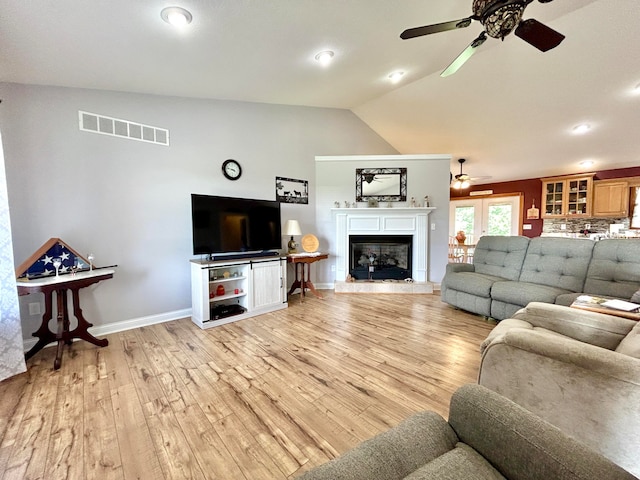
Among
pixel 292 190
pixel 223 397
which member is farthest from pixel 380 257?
pixel 223 397

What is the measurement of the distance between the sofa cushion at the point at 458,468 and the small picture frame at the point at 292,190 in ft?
12.7

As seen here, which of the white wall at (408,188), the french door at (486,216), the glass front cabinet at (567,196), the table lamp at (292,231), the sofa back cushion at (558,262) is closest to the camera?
the sofa back cushion at (558,262)

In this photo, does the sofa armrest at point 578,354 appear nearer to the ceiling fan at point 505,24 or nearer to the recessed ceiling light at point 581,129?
the ceiling fan at point 505,24

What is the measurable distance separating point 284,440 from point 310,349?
1034 millimetres

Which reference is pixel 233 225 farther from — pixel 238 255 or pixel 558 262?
pixel 558 262

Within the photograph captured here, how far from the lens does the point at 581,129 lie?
14.1 ft

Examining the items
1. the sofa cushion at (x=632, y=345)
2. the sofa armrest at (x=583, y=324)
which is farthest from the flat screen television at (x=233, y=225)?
the sofa cushion at (x=632, y=345)

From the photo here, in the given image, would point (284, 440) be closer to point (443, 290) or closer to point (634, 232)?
point (443, 290)

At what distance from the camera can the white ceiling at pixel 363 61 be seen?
1996 mm

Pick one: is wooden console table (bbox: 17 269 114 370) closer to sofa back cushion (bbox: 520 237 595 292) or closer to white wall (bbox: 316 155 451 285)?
white wall (bbox: 316 155 451 285)

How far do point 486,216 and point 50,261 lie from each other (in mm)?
→ 9069

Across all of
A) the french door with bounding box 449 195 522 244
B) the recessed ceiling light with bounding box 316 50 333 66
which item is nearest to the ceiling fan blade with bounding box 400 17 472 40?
the recessed ceiling light with bounding box 316 50 333 66

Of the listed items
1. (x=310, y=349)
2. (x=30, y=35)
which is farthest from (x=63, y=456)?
(x=30, y=35)

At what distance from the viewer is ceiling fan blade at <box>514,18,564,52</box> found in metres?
1.77
